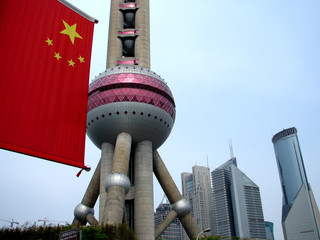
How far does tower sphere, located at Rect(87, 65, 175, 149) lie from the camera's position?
153 ft

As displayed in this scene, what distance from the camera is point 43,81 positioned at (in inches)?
595

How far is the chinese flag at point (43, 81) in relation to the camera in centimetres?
1376

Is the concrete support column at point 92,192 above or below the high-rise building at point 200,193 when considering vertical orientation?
below

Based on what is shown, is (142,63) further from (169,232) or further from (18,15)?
(169,232)

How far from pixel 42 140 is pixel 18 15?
5713mm

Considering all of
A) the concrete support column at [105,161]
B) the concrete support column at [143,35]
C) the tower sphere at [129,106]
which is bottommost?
the concrete support column at [105,161]

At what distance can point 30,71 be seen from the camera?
579 inches

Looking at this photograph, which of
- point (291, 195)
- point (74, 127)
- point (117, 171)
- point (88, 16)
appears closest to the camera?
point (74, 127)

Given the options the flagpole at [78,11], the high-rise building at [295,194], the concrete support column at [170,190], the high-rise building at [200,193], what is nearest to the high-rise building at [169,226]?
the high-rise building at [200,193]

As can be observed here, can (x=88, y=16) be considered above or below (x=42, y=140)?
above

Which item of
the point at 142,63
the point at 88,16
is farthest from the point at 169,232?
the point at 88,16

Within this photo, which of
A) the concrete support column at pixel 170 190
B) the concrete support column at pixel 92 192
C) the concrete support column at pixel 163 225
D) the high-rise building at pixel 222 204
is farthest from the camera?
the high-rise building at pixel 222 204

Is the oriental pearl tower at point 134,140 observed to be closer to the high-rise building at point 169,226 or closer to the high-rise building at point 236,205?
the high-rise building at point 169,226

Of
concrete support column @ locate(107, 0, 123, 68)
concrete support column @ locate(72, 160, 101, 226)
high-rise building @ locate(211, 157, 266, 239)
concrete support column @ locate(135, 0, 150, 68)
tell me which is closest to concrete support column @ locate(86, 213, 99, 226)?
concrete support column @ locate(72, 160, 101, 226)
